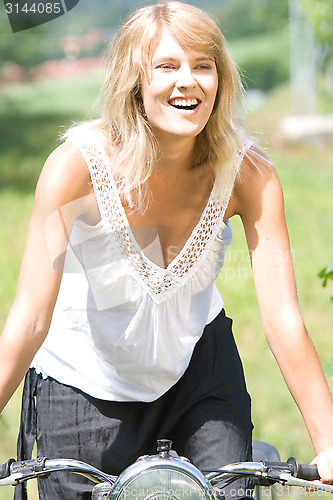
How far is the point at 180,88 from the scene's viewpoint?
1827mm

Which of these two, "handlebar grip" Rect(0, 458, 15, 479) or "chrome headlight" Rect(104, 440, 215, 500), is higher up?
"handlebar grip" Rect(0, 458, 15, 479)

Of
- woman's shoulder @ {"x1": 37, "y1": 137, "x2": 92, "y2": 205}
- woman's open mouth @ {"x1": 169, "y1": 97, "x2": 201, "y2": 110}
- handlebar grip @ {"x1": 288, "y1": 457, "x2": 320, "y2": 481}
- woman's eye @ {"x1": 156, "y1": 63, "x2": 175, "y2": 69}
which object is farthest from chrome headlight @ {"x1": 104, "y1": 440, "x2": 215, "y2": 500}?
woman's eye @ {"x1": 156, "y1": 63, "x2": 175, "y2": 69}

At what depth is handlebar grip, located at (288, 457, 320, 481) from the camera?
4.86 feet

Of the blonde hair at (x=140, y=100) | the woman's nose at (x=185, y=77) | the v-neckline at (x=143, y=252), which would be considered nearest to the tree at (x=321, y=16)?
the blonde hair at (x=140, y=100)

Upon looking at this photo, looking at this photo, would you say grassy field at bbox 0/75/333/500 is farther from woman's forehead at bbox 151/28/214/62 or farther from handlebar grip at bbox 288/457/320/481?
handlebar grip at bbox 288/457/320/481

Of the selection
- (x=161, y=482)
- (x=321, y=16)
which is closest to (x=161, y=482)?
(x=161, y=482)

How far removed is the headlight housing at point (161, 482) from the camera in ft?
4.23


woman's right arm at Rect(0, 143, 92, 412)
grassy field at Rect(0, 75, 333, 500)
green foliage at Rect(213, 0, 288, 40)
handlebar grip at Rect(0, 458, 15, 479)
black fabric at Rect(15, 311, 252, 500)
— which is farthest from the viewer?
green foliage at Rect(213, 0, 288, 40)

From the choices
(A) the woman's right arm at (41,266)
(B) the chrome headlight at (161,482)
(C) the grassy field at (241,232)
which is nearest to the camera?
(B) the chrome headlight at (161,482)

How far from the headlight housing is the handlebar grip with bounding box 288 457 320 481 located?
0.24 m

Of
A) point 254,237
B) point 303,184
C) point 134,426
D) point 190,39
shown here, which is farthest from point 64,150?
point 303,184

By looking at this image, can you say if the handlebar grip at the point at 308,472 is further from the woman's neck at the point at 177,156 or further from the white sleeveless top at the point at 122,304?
the woman's neck at the point at 177,156

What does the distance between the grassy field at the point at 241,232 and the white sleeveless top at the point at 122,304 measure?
0.37 meters

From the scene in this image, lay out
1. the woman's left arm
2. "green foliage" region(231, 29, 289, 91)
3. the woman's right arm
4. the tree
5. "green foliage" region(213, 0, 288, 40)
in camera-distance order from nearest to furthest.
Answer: the woman's right arm, the woman's left arm, the tree, "green foliage" region(213, 0, 288, 40), "green foliage" region(231, 29, 289, 91)
